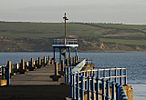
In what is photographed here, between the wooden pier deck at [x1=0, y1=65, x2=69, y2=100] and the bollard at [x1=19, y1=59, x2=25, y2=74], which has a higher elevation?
the wooden pier deck at [x1=0, y1=65, x2=69, y2=100]

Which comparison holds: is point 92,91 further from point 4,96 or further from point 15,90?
point 15,90

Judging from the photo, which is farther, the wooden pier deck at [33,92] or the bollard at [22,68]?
the bollard at [22,68]

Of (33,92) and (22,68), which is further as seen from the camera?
(22,68)

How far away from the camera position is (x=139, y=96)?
5322cm

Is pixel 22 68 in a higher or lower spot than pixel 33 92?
lower

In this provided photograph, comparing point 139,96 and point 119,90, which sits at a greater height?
point 119,90

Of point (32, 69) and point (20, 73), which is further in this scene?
point (32, 69)

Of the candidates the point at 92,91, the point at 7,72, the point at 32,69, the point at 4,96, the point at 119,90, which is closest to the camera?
the point at 119,90

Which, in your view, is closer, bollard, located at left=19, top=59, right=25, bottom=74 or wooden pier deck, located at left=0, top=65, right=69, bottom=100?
wooden pier deck, located at left=0, top=65, right=69, bottom=100

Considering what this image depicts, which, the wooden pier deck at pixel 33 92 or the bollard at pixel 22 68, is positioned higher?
the wooden pier deck at pixel 33 92

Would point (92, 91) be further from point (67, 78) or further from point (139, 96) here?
point (139, 96)

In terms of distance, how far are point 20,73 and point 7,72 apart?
450 inches

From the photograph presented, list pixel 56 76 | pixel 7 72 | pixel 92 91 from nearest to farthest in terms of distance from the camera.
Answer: pixel 92 91, pixel 7 72, pixel 56 76

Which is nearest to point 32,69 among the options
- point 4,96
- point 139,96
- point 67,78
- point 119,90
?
point 139,96
